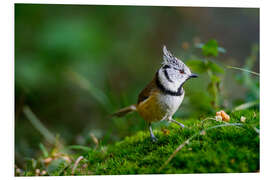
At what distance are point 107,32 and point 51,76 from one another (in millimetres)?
1049

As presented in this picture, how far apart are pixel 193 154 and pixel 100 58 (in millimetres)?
2850

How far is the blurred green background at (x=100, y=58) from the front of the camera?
4083 mm

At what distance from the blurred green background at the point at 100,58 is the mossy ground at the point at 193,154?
106 cm

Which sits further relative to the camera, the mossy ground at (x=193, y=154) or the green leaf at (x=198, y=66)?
the green leaf at (x=198, y=66)

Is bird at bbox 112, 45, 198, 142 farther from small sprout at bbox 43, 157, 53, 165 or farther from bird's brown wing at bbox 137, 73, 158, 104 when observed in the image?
small sprout at bbox 43, 157, 53, 165

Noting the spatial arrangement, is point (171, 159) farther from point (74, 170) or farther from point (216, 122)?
point (74, 170)

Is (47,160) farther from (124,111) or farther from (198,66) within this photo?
(198,66)

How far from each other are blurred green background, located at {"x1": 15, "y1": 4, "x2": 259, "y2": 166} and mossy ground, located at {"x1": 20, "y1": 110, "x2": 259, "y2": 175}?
3.49 feet

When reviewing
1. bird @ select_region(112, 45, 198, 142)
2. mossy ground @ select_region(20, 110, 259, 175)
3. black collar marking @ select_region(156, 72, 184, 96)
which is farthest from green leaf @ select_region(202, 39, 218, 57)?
mossy ground @ select_region(20, 110, 259, 175)

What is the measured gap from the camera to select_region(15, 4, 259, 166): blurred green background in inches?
161

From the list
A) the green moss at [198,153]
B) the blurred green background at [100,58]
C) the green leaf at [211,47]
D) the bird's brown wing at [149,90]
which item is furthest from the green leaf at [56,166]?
the green leaf at [211,47]

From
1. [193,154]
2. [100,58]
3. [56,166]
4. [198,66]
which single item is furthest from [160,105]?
[100,58]

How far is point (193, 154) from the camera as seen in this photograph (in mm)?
2344

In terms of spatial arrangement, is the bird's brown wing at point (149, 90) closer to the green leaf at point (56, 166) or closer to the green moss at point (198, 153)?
the green moss at point (198, 153)
